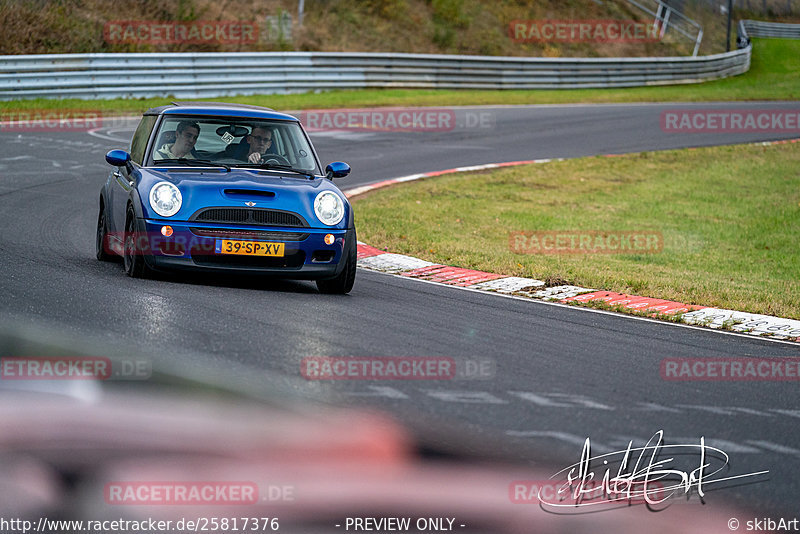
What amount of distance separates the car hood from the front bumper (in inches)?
4.5

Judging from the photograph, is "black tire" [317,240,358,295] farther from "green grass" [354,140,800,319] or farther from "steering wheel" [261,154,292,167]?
"green grass" [354,140,800,319]

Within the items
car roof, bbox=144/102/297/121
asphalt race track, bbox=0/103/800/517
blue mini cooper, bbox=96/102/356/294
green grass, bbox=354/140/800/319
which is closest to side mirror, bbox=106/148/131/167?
blue mini cooper, bbox=96/102/356/294

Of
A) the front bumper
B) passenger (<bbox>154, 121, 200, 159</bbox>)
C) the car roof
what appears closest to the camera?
the front bumper

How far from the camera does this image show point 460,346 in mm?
6543

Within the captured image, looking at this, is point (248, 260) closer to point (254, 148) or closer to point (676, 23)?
point (254, 148)

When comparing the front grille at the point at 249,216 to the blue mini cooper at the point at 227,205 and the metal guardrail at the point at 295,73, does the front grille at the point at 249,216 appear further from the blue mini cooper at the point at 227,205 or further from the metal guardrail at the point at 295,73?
the metal guardrail at the point at 295,73

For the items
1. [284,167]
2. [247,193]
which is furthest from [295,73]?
[247,193]

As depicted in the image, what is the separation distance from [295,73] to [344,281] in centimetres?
2025

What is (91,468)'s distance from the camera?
417cm

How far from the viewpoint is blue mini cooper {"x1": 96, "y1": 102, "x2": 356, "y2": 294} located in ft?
25.7

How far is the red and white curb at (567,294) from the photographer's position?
827 cm

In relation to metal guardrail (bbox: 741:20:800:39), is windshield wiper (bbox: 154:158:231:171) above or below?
below

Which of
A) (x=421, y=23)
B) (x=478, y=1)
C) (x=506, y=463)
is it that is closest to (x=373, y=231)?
(x=506, y=463)

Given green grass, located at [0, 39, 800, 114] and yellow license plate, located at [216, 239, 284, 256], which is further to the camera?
green grass, located at [0, 39, 800, 114]
